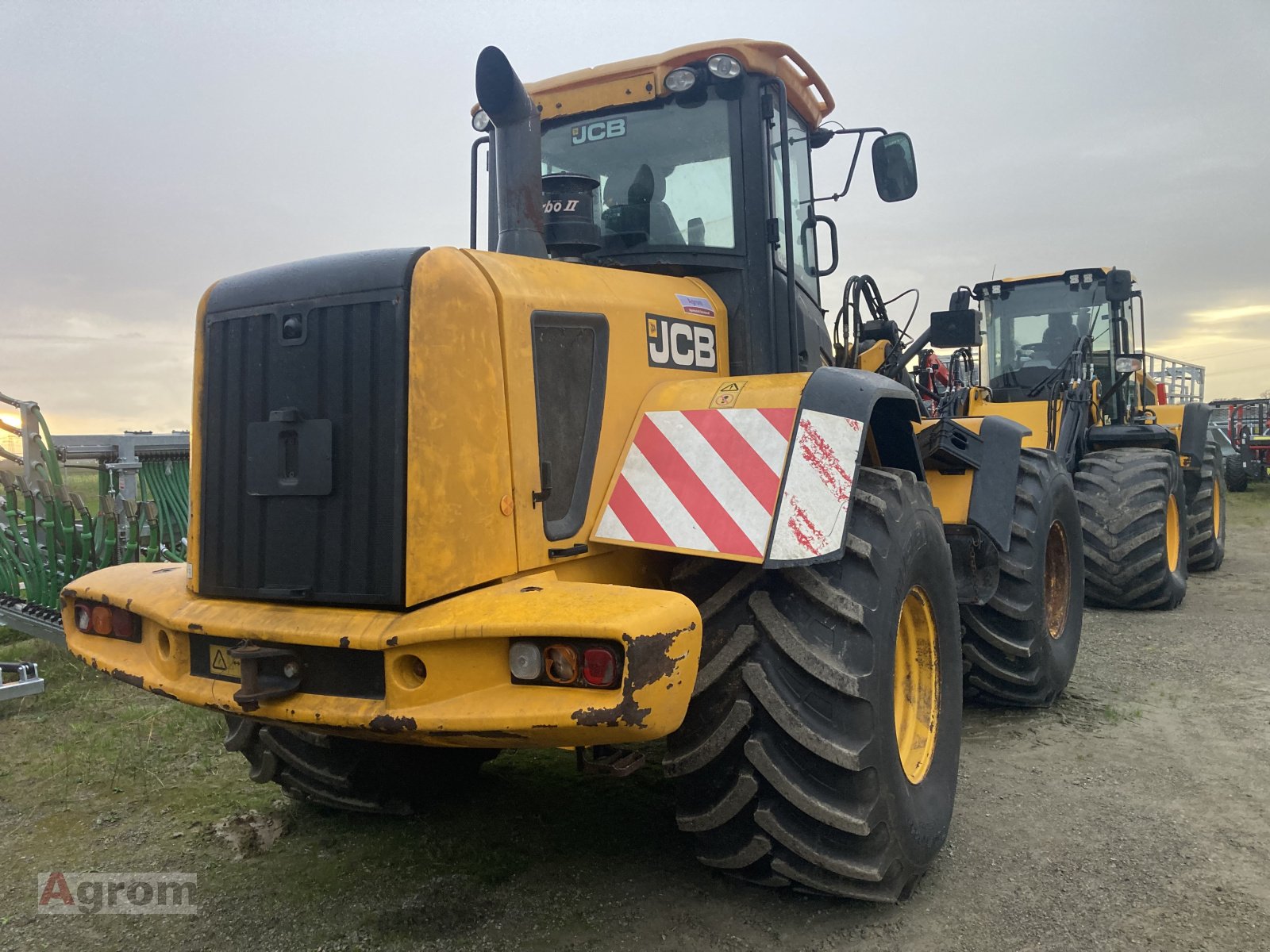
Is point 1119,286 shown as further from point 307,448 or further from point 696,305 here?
point 307,448

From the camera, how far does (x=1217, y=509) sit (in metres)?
9.61

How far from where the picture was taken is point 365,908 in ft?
9.53

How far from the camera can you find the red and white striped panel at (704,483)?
2.72 m

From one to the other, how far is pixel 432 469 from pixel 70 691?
13.5ft

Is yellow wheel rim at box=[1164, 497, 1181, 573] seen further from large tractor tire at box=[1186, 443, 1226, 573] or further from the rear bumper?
the rear bumper

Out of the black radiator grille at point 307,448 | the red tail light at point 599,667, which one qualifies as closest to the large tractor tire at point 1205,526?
the red tail light at point 599,667

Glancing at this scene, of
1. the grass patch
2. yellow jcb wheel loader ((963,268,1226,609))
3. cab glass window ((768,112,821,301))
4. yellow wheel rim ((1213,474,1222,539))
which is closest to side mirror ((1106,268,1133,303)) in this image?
yellow jcb wheel loader ((963,268,1226,609))

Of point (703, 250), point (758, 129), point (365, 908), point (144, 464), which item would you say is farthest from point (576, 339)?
point (144, 464)

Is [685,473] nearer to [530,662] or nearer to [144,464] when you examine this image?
[530,662]

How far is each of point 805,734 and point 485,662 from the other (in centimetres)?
87

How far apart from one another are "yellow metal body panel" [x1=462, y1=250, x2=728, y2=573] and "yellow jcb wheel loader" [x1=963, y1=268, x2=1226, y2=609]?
16.1ft

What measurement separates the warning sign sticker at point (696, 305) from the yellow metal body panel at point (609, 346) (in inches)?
0.8

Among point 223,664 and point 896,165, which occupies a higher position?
point 896,165

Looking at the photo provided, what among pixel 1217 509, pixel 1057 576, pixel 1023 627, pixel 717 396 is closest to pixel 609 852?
pixel 717 396
